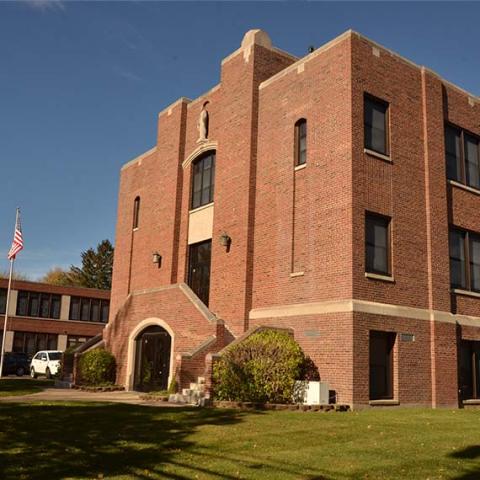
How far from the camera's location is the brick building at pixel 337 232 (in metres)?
18.4

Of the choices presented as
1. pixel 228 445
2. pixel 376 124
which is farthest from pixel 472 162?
pixel 228 445

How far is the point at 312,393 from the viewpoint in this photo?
55.4 feet

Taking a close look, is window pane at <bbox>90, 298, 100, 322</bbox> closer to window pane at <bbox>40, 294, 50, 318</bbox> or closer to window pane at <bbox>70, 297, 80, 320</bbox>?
window pane at <bbox>70, 297, 80, 320</bbox>

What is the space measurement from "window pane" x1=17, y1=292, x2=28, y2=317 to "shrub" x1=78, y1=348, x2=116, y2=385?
3110 cm

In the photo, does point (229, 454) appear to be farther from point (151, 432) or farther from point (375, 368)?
point (375, 368)

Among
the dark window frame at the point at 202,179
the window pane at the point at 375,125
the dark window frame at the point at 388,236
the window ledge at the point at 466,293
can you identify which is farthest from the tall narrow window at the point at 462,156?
the dark window frame at the point at 202,179

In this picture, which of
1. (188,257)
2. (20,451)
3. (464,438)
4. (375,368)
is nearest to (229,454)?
(20,451)

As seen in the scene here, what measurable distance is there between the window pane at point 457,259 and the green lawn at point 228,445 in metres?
7.63

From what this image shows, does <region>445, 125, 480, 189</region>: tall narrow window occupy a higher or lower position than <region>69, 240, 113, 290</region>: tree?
lower

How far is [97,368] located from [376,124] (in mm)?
14206

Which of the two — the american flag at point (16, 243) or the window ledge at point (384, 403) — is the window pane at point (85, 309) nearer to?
the american flag at point (16, 243)

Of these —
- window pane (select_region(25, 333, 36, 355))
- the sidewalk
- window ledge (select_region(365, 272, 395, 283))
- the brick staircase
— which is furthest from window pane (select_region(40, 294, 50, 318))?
window ledge (select_region(365, 272, 395, 283))

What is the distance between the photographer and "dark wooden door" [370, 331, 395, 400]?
59.3ft

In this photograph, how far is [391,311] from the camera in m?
18.5
